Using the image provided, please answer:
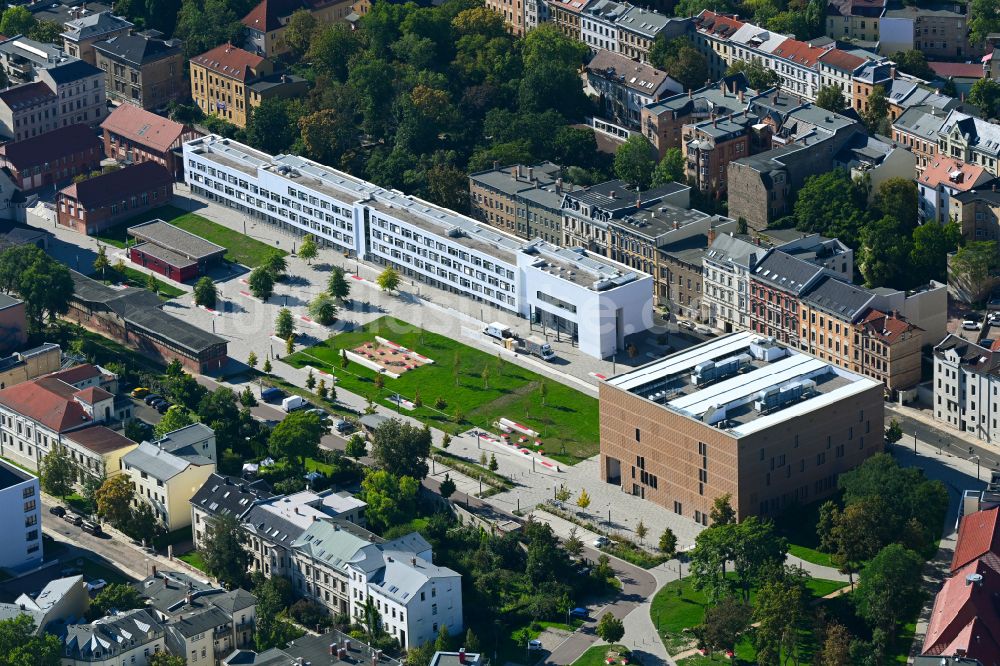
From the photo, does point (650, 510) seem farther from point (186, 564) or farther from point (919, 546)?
point (186, 564)

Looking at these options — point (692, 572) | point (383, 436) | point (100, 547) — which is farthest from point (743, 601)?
point (100, 547)

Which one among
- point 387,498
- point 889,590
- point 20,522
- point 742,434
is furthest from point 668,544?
point 20,522

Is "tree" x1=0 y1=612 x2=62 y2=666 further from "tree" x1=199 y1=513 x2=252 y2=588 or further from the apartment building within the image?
the apartment building

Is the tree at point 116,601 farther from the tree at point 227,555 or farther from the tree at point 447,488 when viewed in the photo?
the tree at point 447,488

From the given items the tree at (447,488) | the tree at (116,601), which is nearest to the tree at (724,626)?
the tree at (447,488)

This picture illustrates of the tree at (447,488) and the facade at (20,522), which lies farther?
the tree at (447,488)

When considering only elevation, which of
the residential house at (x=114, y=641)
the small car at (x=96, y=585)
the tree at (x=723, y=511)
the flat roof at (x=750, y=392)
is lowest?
the small car at (x=96, y=585)
